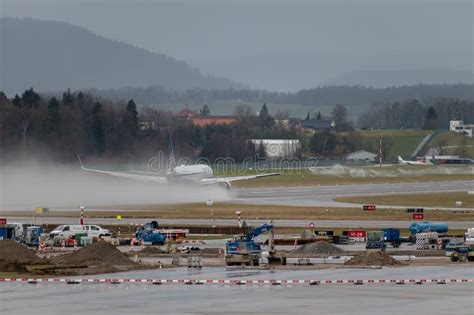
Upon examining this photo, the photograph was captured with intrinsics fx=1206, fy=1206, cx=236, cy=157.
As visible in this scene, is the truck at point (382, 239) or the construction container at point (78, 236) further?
the construction container at point (78, 236)

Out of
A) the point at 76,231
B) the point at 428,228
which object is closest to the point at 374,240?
the point at 428,228

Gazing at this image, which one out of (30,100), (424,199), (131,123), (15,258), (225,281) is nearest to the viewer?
(225,281)

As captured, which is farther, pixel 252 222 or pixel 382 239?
pixel 252 222

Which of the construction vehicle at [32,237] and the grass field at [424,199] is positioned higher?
the grass field at [424,199]

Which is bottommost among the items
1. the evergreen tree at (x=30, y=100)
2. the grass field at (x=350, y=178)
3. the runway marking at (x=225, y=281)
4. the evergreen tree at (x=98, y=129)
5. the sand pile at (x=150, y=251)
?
the sand pile at (x=150, y=251)

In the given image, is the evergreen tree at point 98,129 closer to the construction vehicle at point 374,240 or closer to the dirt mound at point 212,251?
the construction vehicle at point 374,240

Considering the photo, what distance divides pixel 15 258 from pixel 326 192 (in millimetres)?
85907

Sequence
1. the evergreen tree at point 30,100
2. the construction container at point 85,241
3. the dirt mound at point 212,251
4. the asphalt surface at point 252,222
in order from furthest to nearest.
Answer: the evergreen tree at point 30,100 → the asphalt surface at point 252,222 → the construction container at point 85,241 → the dirt mound at point 212,251

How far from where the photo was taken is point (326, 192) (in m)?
145

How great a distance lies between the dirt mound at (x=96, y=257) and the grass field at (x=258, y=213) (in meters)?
34.7

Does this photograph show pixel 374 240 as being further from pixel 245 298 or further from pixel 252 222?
pixel 245 298

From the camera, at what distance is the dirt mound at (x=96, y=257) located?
6300cm

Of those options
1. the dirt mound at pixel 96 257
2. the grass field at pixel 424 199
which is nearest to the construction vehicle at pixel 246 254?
the dirt mound at pixel 96 257

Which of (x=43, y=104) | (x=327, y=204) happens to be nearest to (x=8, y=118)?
(x=43, y=104)
